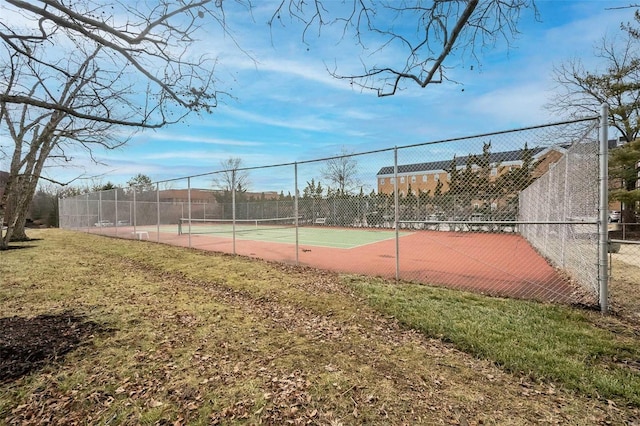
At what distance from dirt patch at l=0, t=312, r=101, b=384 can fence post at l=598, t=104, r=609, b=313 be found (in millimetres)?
6323

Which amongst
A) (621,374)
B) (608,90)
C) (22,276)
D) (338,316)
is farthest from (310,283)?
(608,90)

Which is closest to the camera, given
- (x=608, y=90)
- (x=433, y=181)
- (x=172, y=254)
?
(x=172, y=254)

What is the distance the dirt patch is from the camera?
313 centimetres

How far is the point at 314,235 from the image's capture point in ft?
57.7

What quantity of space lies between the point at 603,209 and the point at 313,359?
3973 millimetres

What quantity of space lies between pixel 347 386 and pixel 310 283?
3.49m

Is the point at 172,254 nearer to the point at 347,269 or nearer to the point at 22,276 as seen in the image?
the point at 22,276

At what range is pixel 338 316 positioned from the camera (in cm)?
446

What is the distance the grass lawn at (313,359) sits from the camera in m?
2.43

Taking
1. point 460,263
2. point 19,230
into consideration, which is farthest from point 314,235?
point 19,230

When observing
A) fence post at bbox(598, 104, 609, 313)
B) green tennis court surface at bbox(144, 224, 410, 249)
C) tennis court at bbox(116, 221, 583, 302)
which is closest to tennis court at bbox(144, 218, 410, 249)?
green tennis court surface at bbox(144, 224, 410, 249)

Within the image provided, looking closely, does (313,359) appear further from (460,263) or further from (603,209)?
(460,263)

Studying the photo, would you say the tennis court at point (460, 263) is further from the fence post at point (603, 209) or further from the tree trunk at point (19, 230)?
the tree trunk at point (19, 230)

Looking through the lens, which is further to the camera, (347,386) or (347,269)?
(347,269)
